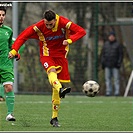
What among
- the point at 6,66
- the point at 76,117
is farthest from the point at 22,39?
the point at 76,117

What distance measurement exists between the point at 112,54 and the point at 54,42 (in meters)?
10.1

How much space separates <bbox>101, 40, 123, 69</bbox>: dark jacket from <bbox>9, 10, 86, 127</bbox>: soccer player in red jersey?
9761mm

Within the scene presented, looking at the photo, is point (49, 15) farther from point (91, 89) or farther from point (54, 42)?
point (91, 89)

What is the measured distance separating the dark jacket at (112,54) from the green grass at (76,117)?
3952 millimetres

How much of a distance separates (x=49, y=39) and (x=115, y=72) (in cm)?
1004

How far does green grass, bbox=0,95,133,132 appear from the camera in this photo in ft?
33.6

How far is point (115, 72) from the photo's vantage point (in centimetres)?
2061

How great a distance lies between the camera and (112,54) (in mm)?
20719

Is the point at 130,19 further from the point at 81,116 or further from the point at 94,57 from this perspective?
the point at 81,116

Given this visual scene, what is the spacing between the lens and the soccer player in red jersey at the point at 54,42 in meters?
10.6

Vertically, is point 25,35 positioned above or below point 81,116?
above

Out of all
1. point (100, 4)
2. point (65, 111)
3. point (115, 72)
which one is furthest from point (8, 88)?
point (100, 4)

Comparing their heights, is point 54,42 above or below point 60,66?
above

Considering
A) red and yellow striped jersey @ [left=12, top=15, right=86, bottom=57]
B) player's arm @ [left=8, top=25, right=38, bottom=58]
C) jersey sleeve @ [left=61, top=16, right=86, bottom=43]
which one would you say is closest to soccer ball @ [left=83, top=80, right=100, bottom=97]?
red and yellow striped jersey @ [left=12, top=15, right=86, bottom=57]
